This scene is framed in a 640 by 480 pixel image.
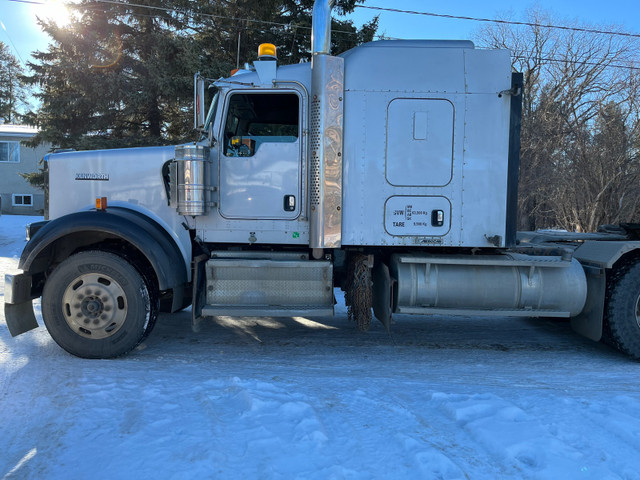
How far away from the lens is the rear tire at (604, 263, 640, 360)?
184 inches

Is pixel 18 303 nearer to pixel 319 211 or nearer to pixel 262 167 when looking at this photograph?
pixel 262 167

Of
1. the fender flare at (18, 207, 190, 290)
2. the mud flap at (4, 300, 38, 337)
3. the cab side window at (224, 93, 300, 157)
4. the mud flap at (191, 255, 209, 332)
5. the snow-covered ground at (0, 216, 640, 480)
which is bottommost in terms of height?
the snow-covered ground at (0, 216, 640, 480)

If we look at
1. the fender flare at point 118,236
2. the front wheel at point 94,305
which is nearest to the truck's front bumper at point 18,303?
the fender flare at point 118,236

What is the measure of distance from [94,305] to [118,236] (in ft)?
2.38

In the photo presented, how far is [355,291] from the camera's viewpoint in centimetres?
475

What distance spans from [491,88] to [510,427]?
10.4 ft

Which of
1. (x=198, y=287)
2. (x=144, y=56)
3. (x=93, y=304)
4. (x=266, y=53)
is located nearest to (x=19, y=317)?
(x=93, y=304)

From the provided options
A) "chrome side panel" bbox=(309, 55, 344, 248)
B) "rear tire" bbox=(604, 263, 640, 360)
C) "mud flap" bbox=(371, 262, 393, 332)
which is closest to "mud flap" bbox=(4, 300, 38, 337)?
"chrome side panel" bbox=(309, 55, 344, 248)

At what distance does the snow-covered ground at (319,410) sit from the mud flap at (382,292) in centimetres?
41

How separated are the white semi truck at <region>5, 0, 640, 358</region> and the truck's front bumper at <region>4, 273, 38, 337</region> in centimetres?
1

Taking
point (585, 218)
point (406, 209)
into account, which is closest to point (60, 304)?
point (406, 209)

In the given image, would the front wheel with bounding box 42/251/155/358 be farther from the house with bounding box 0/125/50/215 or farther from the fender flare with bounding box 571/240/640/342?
the house with bounding box 0/125/50/215

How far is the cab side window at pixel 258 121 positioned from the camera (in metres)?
4.68

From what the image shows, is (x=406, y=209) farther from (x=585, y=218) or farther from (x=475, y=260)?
(x=585, y=218)
